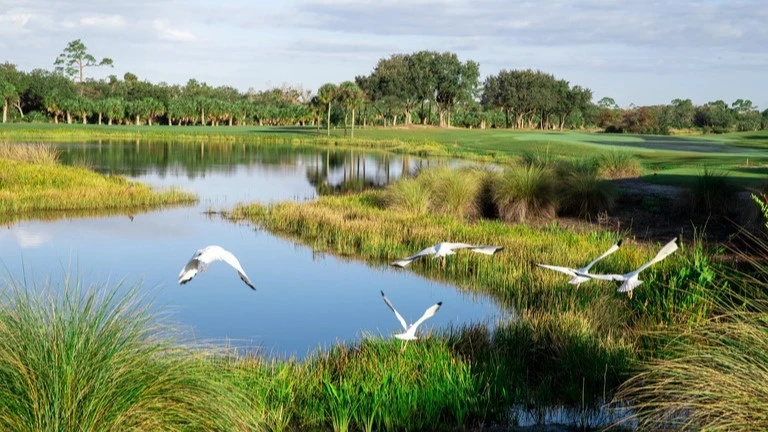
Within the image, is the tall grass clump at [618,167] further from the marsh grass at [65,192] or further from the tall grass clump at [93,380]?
the tall grass clump at [93,380]

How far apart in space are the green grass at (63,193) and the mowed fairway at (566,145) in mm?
14211

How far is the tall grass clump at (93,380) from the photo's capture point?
15.6 feet

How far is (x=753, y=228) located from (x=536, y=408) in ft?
31.2

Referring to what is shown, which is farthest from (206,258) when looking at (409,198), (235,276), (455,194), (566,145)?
(566,145)

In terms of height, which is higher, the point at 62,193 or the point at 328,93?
the point at 328,93

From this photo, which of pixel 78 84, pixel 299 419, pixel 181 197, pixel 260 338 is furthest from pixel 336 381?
pixel 78 84

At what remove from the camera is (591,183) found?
20156 millimetres

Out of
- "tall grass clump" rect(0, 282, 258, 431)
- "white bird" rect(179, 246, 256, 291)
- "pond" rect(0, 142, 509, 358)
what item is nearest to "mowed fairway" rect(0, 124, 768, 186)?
"pond" rect(0, 142, 509, 358)

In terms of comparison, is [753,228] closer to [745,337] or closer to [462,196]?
[462,196]

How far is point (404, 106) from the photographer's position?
331 ft

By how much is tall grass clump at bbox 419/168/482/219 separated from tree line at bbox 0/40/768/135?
62.5m

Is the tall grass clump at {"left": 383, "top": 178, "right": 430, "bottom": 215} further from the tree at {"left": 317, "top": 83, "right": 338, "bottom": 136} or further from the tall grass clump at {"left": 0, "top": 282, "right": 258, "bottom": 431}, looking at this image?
the tree at {"left": 317, "top": 83, "right": 338, "bottom": 136}

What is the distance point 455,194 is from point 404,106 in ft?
267

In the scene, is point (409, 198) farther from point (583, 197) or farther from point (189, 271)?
point (189, 271)
